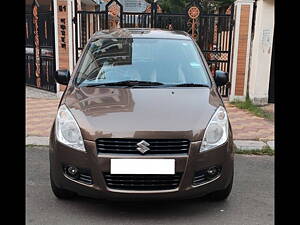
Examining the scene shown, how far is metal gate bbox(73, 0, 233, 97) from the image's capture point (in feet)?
28.4

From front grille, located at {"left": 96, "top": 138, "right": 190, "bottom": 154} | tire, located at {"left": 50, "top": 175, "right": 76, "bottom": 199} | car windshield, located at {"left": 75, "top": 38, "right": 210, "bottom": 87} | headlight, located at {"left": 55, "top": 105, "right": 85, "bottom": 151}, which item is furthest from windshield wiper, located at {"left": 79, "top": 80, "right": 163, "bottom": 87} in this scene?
tire, located at {"left": 50, "top": 175, "right": 76, "bottom": 199}

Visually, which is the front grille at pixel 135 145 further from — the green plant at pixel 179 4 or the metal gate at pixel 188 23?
the green plant at pixel 179 4

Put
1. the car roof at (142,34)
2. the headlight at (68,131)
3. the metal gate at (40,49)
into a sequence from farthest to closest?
1. the metal gate at (40,49)
2. the car roof at (142,34)
3. the headlight at (68,131)

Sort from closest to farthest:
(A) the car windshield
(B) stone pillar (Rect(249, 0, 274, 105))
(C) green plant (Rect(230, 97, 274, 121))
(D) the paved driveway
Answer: (D) the paved driveway < (A) the car windshield < (C) green plant (Rect(230, 97, 274, 121)) < (B) stone pillar (Rect(249, 0, 274, 105))

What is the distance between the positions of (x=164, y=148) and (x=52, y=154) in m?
1.09

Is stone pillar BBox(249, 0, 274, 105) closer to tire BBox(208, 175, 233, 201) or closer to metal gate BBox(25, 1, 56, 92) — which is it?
metal gate BBox(25, 1, 56, 92)

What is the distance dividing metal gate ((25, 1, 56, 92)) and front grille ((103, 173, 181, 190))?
20.8 ft

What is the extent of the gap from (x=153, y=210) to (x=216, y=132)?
38.3 inches

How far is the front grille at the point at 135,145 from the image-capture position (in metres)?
3.14

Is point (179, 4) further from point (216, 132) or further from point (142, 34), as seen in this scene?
point (216, 132)

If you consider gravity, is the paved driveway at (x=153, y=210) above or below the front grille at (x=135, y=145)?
below

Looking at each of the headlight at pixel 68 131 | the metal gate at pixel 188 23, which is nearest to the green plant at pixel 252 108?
the metal gate at pixel 188 23

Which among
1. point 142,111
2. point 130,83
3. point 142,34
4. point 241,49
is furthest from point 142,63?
point 241,49

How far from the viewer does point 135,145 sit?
3.14 m
